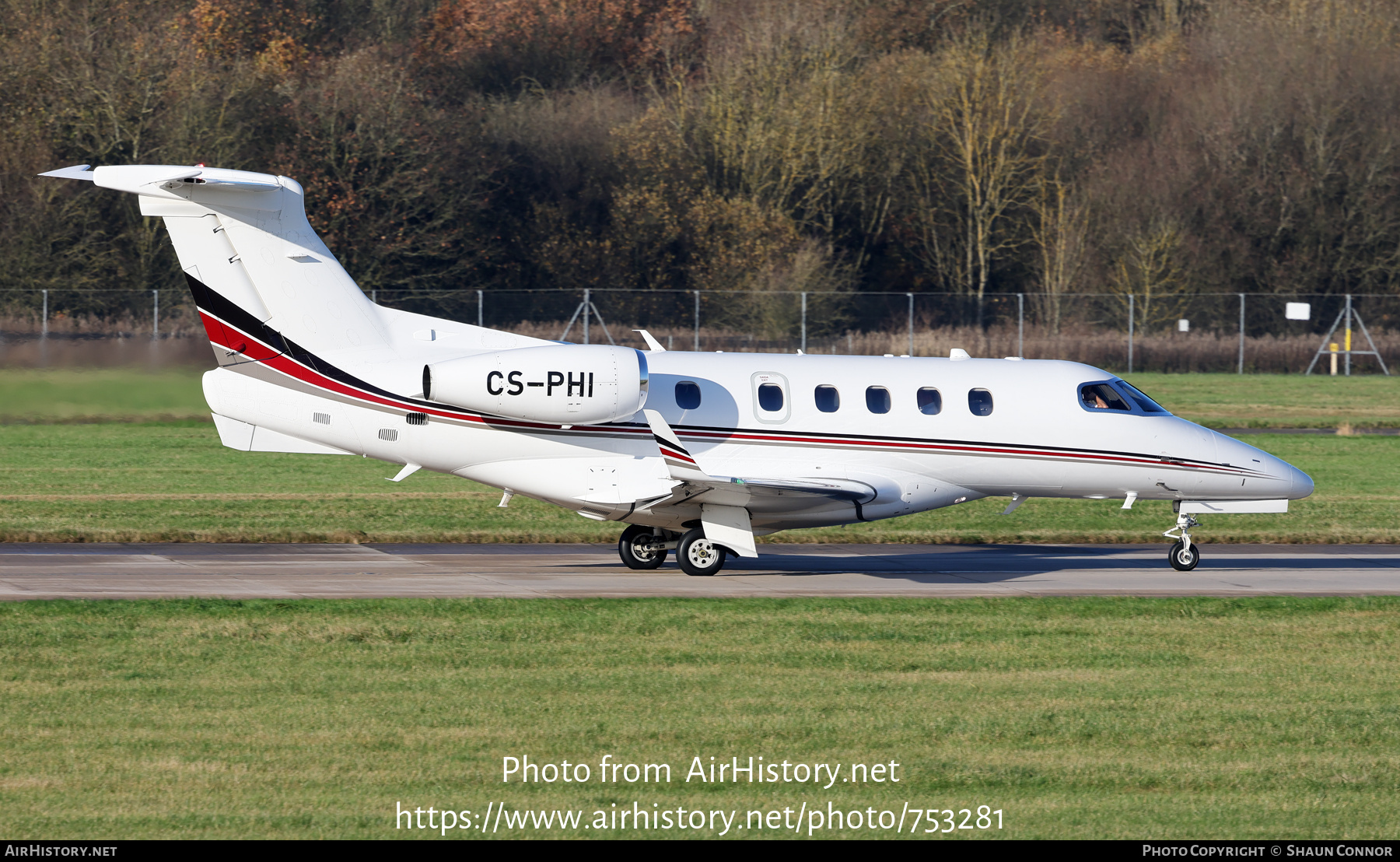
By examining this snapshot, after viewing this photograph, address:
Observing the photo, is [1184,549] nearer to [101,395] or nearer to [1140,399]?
[1140,399]

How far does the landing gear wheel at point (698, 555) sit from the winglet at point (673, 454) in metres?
1.57

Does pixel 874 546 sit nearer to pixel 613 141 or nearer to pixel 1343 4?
pixel 613 141

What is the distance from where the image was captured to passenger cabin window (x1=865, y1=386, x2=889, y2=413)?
21.3 metres

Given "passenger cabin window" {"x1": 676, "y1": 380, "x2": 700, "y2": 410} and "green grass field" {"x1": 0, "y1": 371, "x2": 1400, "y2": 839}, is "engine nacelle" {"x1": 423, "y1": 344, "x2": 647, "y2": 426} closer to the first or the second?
"passenger cabin window" {"x1": 676, "y1": 380, "x2": 700, "y2": 410}

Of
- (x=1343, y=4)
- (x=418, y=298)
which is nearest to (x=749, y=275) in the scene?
(x=418, y=298)

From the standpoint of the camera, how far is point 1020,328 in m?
55.6

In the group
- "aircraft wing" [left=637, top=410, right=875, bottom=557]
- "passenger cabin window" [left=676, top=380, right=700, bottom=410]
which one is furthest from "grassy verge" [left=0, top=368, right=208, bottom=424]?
"aircraft wing" [left=637, top=410, right=875, bottom=557]

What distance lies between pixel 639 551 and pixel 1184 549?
751cm

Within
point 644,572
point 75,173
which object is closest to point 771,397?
point 644,572

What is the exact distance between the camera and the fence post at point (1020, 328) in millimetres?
55688

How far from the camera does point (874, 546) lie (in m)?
25.0

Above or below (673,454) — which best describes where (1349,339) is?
below

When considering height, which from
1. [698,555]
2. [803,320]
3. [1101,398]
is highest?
[1101,398]
